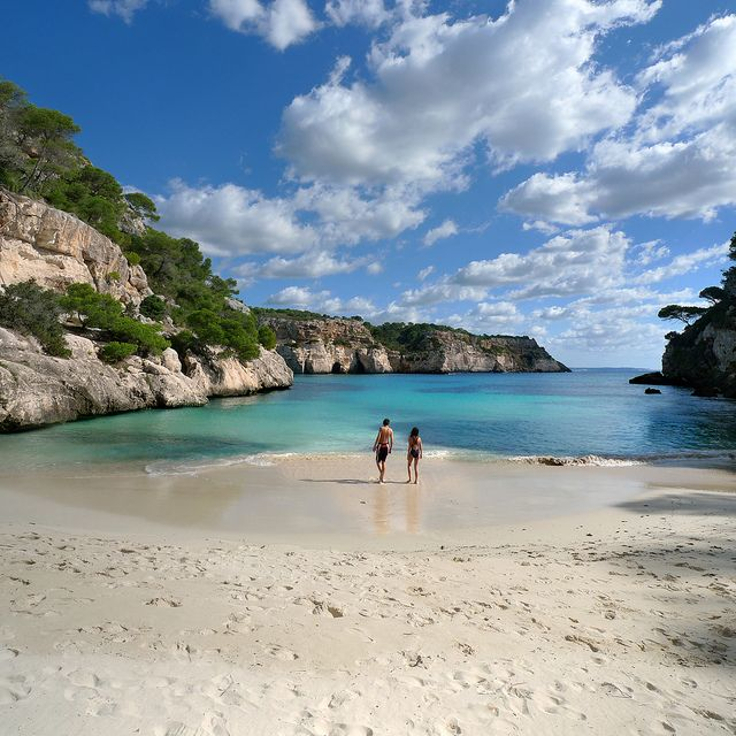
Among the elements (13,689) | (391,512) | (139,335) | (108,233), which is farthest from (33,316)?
(13,689)

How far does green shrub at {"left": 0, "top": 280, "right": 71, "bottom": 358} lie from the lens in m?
22.3

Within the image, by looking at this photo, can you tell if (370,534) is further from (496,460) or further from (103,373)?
(103,373)

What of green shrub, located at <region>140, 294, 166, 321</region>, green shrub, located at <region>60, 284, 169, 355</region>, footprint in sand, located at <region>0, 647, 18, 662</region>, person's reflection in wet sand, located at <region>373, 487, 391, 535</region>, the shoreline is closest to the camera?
footprint in sand, located at <region>0, 647, 18, 662</region>

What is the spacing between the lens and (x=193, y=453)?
1560 centimetres

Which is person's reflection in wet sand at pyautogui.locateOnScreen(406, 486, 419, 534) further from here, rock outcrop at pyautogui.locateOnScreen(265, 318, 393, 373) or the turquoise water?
rock outcrop at pyautogui.locateOnScreen(265, 318, 393, 373)

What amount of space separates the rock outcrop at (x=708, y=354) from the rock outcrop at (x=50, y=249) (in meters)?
56.0

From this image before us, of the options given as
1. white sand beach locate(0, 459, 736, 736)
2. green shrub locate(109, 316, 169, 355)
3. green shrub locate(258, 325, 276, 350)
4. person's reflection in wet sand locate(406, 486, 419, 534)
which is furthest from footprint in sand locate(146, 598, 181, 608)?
green shrub locate(258, 325, 276, 350)

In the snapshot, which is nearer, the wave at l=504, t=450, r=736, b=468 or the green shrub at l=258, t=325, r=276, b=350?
the wave at l=504, t=450, r=736, b=468

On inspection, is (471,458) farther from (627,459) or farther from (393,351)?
(393,351)

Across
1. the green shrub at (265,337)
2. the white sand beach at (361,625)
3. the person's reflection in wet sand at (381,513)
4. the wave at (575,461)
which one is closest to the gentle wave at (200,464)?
the white sand beach at (361,625)

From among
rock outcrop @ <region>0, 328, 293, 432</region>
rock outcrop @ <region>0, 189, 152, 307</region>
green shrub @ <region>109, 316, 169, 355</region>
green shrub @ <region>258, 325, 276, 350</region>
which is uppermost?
rock outcrop @ <region>0, 189, 152, 307</region>

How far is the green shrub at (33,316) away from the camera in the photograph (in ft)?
73.1

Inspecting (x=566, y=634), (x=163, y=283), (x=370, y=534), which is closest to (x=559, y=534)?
(x=370, y=534)

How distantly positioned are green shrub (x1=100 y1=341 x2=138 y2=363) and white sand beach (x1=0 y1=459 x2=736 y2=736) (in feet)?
67.1
